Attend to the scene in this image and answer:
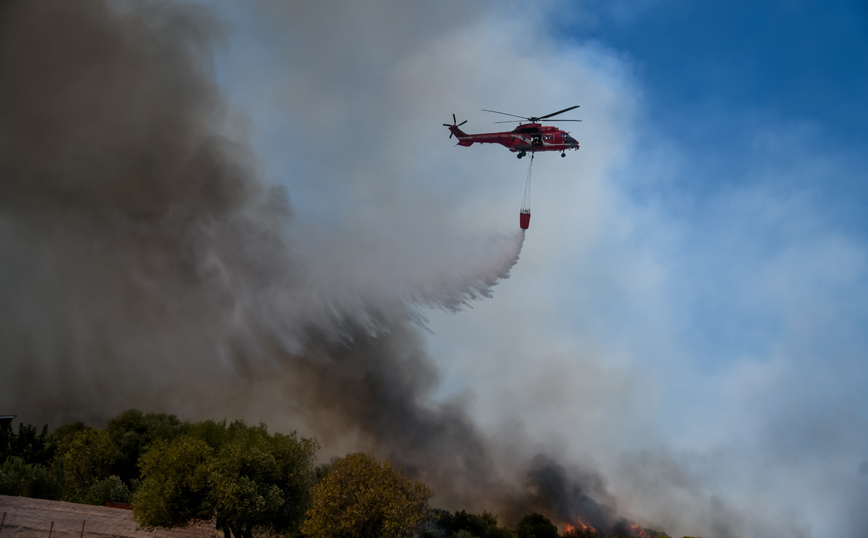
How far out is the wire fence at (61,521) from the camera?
45.8 metres

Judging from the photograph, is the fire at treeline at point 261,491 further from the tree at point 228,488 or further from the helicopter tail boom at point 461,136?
the helicopter tail boom at point 461,136

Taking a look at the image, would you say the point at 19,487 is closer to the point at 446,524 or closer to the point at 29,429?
the point at 29,429

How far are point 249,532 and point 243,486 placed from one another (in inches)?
211

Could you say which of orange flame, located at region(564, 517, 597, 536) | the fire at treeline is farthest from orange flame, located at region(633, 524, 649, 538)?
the fire at treeline

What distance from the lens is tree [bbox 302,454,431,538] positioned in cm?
4578

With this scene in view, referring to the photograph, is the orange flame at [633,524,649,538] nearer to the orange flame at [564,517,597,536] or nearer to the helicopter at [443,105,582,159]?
the orange flame at [564,517,597,536]

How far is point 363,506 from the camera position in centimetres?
4622

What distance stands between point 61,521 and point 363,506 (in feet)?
83.9

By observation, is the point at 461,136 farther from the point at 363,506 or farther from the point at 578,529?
the point at 578,529

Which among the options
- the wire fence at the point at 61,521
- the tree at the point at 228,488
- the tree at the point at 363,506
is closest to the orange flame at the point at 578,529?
the tree at the point at 363,506

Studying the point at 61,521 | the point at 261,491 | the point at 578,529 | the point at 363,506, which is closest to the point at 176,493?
the point at 261,491

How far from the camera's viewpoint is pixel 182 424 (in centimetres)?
9025

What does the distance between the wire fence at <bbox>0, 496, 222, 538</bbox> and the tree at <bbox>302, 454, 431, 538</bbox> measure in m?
17.1

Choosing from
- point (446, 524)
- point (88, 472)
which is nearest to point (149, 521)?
point (88, 472)
